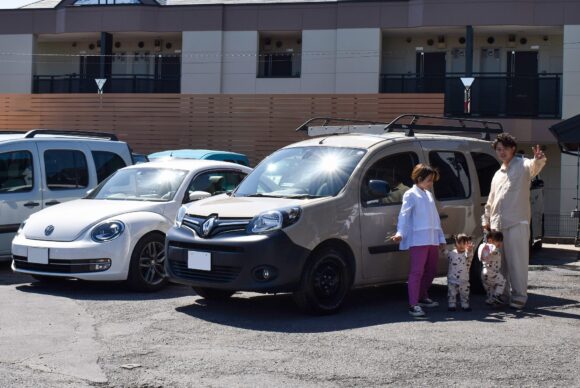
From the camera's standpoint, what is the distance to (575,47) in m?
23.7

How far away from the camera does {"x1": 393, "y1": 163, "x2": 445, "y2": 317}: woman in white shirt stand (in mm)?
8133

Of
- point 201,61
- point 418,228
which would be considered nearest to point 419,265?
point 418,228

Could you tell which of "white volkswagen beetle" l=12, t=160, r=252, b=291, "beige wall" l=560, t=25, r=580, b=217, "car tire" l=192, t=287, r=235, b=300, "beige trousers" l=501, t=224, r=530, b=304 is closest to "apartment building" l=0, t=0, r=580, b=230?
"beige wall" l=560, t=25, r=580, b=217

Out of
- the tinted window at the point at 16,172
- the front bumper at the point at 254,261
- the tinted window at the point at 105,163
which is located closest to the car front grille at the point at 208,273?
the front bumper at the point at 254,261

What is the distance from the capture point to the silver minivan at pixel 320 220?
771cm

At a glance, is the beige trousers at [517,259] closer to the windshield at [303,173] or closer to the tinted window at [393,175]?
the tinted window at [393,175]

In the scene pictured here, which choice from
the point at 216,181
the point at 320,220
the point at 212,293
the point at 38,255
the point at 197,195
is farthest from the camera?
the point at 216,181

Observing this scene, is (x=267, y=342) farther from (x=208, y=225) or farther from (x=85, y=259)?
(x=85, y=259)

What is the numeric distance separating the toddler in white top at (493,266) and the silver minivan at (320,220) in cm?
73

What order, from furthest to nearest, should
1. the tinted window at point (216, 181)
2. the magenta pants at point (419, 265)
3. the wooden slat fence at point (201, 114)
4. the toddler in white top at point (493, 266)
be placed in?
the wooden slat fence at point (201, 114) → the tinted window at point (216, 181) → the toddler in white top at point (493, 266) → the magenta pants at point (419, 265)

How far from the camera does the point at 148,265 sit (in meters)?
9.48

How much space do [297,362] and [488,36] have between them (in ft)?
70.3

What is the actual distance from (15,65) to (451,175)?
22.8 meters

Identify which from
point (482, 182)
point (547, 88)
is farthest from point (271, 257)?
point (547, 88)
